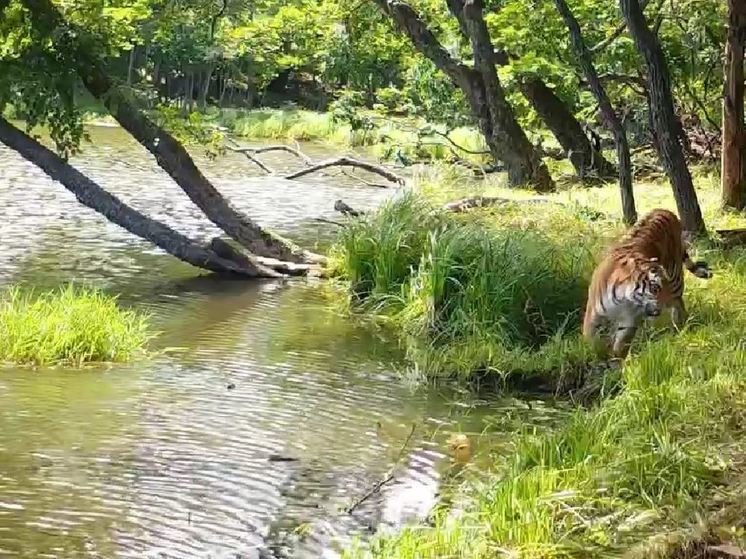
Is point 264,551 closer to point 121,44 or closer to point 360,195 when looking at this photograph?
point 121,44

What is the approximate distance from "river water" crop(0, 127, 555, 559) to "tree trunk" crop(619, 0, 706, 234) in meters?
3.31

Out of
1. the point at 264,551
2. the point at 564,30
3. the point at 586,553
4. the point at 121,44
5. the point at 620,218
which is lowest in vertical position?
the point at 264,551

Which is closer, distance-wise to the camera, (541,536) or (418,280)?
(541,536)

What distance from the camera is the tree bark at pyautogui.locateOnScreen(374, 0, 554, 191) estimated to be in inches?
609

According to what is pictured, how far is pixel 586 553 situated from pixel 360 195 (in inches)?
587

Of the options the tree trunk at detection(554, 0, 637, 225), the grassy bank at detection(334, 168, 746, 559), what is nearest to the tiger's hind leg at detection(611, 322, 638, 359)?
the grassy bank at detection(334, 168, 746, 559)

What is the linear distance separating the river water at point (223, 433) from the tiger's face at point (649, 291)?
94cm

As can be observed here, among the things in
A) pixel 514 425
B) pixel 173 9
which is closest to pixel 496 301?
pixel 514 425

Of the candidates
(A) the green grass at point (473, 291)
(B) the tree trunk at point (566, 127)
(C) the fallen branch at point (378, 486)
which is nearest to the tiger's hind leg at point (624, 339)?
(A) the green grass at point (473, 291)

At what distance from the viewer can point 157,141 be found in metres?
11.2

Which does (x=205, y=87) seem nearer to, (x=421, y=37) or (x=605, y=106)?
(x=421, y=37)

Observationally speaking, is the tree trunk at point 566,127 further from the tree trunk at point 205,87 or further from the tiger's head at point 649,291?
the tree trunk at point 205,87

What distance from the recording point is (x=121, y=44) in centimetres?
1150

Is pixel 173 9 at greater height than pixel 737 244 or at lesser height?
greater
